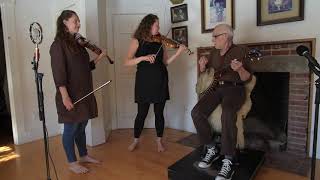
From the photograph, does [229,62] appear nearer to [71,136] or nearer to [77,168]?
[71,136]

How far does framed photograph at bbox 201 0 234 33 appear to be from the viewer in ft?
9.07

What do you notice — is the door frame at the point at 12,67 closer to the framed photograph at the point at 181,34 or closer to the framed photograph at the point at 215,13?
the framed photograph at the point at 181,34

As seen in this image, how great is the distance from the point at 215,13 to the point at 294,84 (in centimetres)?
107

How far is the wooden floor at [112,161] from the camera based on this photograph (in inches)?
85.9

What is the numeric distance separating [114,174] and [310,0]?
2.16 m

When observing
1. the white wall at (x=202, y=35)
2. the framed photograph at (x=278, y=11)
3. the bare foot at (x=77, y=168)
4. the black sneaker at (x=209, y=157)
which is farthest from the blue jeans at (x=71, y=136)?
the framed photograph at (x=278, y=11)

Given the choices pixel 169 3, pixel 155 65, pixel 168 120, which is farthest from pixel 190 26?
pixel 168 120

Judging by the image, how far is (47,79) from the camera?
316 cm

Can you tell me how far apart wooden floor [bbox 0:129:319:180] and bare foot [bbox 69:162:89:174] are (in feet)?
0.14

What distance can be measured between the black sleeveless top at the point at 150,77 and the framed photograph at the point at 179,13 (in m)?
0.82

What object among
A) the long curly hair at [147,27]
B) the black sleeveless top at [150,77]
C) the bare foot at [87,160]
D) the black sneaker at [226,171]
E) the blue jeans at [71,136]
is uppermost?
the long curly hair at [147,27]

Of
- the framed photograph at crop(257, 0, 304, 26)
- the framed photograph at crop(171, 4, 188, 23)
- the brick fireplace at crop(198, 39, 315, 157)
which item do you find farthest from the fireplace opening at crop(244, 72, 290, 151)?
the framed photograph at crop(171, 4, 188, 23)

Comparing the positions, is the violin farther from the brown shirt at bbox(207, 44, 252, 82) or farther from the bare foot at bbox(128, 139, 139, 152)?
the bare foot at bbox(128, 139, 139, 152)

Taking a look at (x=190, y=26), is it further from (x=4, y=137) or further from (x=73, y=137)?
(x=4, y=137)
